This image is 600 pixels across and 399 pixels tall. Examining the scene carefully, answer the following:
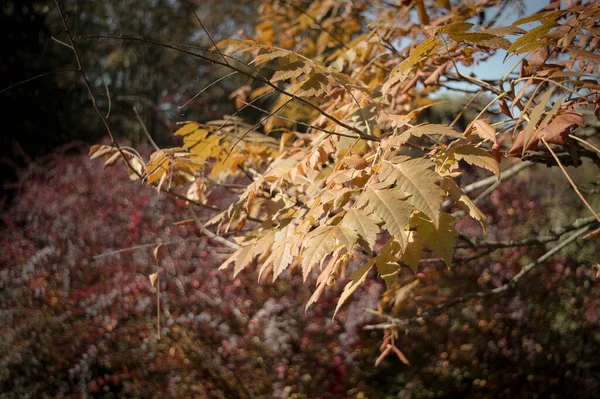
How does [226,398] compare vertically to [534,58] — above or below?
below

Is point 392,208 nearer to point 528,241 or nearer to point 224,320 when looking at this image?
point 528,241

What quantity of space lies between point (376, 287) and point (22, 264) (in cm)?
391

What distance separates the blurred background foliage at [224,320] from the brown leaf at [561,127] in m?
2.65

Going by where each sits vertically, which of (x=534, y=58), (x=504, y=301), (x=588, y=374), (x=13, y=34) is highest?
(x=13, y=34)

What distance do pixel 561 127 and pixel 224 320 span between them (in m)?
3.66

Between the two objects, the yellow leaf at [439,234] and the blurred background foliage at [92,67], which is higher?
the blurred background foliage at [92,67]

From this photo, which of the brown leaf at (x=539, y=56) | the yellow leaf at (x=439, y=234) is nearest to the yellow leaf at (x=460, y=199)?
the yellow leaf at (x=439, y=234)

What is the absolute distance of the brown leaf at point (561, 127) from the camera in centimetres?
90

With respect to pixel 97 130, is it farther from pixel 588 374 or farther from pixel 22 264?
pixel 588 374

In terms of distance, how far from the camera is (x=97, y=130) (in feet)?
41.5

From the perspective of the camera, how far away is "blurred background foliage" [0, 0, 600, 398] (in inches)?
159

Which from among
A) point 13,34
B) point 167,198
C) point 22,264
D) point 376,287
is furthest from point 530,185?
point 13,34

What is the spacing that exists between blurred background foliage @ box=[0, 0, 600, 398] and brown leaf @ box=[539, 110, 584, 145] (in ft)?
8.71

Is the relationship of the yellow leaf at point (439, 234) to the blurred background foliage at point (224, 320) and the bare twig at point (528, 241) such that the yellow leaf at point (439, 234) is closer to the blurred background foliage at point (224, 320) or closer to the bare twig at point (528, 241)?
the bare twig at point (528, 241)
